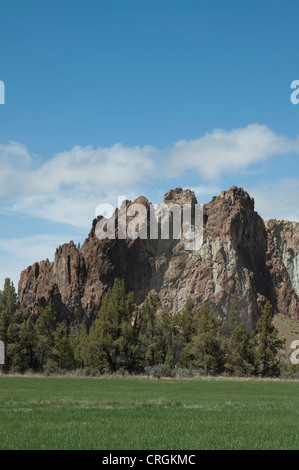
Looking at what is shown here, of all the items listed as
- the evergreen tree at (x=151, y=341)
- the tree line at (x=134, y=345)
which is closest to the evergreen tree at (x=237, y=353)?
the tree line at (x=134, y=345)

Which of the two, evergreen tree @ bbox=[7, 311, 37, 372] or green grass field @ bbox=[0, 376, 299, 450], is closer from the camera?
green grass field @ bbox=[0, 376, 299, 450]

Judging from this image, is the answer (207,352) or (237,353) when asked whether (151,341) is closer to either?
(207,352)

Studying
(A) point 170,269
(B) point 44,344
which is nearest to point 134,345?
(B) point 44,344

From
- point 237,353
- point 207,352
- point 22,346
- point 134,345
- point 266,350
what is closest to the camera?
point 134,345

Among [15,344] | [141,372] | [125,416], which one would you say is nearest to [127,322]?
[141,372]

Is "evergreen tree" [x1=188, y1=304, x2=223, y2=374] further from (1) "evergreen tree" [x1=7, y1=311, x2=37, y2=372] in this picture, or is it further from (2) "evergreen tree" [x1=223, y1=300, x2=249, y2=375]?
(1) "evergreen tree" [x1=7, y1=311, x2=37, y2=372]

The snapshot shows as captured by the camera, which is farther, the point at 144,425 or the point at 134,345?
the point at 134,345

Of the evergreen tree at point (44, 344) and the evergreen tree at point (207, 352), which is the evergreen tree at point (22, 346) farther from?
the evergreen tree at point (207, 352)

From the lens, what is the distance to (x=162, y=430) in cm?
1736

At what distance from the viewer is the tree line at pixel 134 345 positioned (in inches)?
2906

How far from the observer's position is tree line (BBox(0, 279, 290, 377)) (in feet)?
242

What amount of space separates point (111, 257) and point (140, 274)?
14.4 m

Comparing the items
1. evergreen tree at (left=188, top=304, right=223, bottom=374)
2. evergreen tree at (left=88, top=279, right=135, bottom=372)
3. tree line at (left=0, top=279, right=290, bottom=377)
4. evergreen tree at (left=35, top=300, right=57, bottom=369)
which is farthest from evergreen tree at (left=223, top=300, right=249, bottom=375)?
evergreen tree at (left=35, top=300, right=57, bottom=369)

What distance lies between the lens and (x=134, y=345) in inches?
2948
